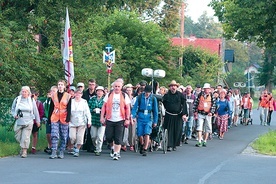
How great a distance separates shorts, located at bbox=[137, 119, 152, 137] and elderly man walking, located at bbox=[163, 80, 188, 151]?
1866mm

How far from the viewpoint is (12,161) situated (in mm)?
16281

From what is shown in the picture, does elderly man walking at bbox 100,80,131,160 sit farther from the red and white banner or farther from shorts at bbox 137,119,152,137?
the red and white banner

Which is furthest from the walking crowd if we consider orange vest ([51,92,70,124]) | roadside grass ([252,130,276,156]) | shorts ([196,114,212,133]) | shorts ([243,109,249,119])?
shorts ([243,109,249,119])

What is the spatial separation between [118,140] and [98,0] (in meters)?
7.61

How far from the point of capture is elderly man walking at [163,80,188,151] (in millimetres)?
20641

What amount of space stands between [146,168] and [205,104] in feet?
24.8

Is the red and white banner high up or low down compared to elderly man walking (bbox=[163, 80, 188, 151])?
up

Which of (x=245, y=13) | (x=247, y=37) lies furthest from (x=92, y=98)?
(x=247, y=37)

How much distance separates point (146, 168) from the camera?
1551 cm

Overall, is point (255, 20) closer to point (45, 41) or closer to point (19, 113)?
point (45, 41)

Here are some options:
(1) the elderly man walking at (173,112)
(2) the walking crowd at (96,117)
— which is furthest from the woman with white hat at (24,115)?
(1) the elderly man walking at (173,112)

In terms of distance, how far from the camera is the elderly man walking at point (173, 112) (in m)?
20.6

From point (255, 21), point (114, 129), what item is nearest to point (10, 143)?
point (114, 129)

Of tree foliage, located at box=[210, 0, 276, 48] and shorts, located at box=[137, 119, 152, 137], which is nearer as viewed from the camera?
shorts, located at box=[137, 119, 152, 137]
